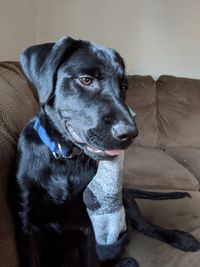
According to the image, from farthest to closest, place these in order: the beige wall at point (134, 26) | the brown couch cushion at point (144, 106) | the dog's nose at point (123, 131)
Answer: the beige wall at point (134, 26)
the brown couch cushion at point (144, 106)
the dog's nose at point (123, 131)

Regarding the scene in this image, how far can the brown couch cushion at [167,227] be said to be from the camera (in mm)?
1125

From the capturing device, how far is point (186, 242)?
3.96 ft

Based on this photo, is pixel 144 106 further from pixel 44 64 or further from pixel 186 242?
pixel 44 64

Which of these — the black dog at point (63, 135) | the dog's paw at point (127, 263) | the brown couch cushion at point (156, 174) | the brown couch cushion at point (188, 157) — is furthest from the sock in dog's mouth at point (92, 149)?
the brown couch cushion at point (188, 157)

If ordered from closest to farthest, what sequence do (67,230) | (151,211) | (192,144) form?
(67,230), (151,211), (192,144)

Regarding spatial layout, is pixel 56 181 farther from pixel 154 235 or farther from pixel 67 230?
pixel 154 235

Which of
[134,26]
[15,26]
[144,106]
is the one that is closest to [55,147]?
[15,26]

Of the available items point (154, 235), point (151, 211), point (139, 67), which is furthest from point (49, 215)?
point (139, 67)

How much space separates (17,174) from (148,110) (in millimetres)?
1932

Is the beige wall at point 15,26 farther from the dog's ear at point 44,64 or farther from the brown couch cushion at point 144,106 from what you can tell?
the dog's ear at point 44,64

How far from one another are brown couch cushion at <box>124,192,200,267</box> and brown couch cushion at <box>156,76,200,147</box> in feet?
3.57

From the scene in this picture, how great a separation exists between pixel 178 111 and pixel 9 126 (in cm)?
194

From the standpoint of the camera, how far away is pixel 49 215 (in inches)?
39.4

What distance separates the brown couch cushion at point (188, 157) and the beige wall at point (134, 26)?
35.9 inches
